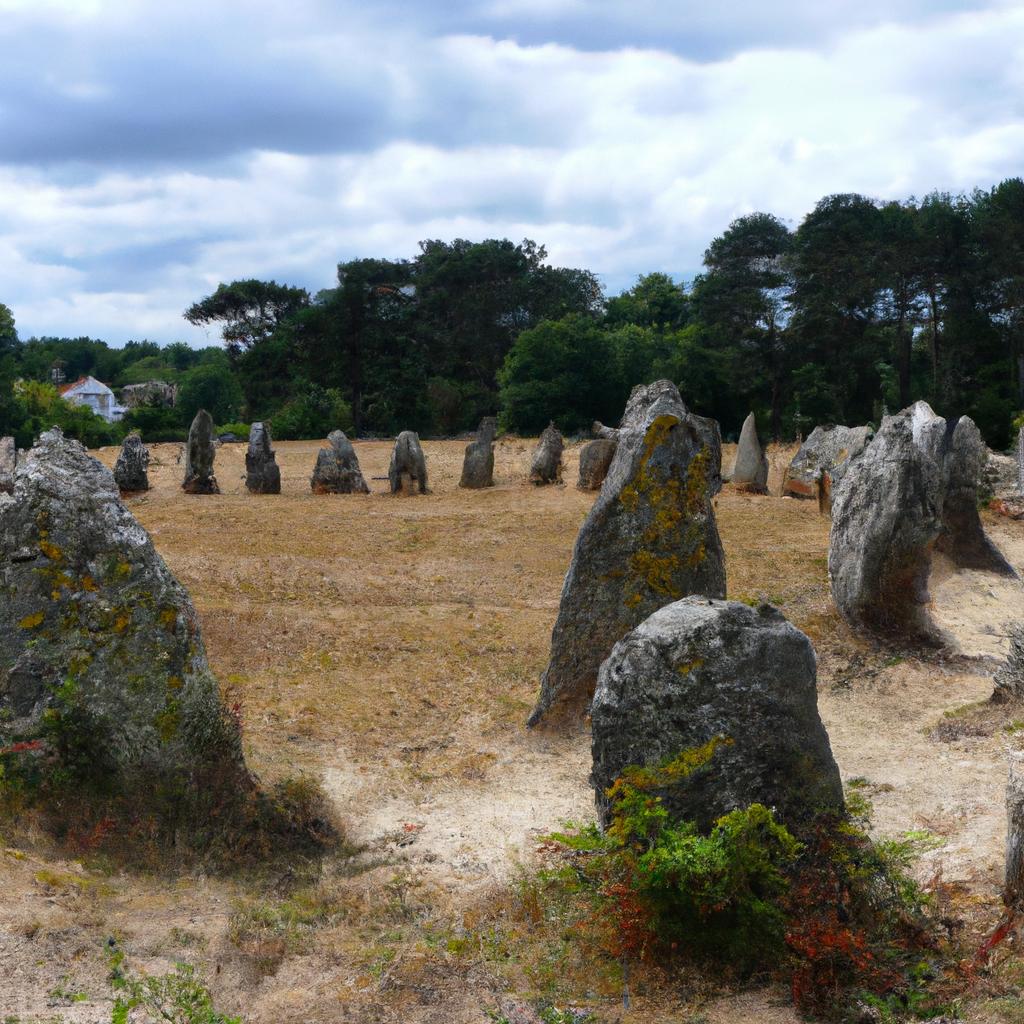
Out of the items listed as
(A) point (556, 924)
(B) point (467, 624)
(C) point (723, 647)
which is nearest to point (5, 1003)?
(A) point (556, 924)

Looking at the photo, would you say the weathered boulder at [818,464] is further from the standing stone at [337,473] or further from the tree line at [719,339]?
the tree line at [719,339]

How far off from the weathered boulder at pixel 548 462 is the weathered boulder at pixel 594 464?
4.17 feet

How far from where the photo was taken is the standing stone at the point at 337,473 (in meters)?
24.0

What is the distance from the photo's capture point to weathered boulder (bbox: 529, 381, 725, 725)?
884 centimetres

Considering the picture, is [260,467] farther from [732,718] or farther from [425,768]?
[732,718]

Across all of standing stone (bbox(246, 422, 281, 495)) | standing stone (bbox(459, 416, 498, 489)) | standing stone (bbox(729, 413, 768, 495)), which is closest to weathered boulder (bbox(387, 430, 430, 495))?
standing stone (bbox(459, 416, 498, 489))

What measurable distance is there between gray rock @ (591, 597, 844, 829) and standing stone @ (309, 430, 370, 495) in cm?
1907

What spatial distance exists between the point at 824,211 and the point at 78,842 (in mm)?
39031

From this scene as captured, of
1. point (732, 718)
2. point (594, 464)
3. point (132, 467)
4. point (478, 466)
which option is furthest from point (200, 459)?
point (732, 718)

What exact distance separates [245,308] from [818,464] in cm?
4058

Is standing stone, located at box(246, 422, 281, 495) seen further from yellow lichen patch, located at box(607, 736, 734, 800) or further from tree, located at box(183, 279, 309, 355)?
tree, located at box(183, 279, 309, 355)

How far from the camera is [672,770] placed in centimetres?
536

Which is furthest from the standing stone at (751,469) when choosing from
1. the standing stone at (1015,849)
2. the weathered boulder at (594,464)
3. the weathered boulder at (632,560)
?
the standing stone at (1015,849)

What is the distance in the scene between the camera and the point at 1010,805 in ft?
16.0
